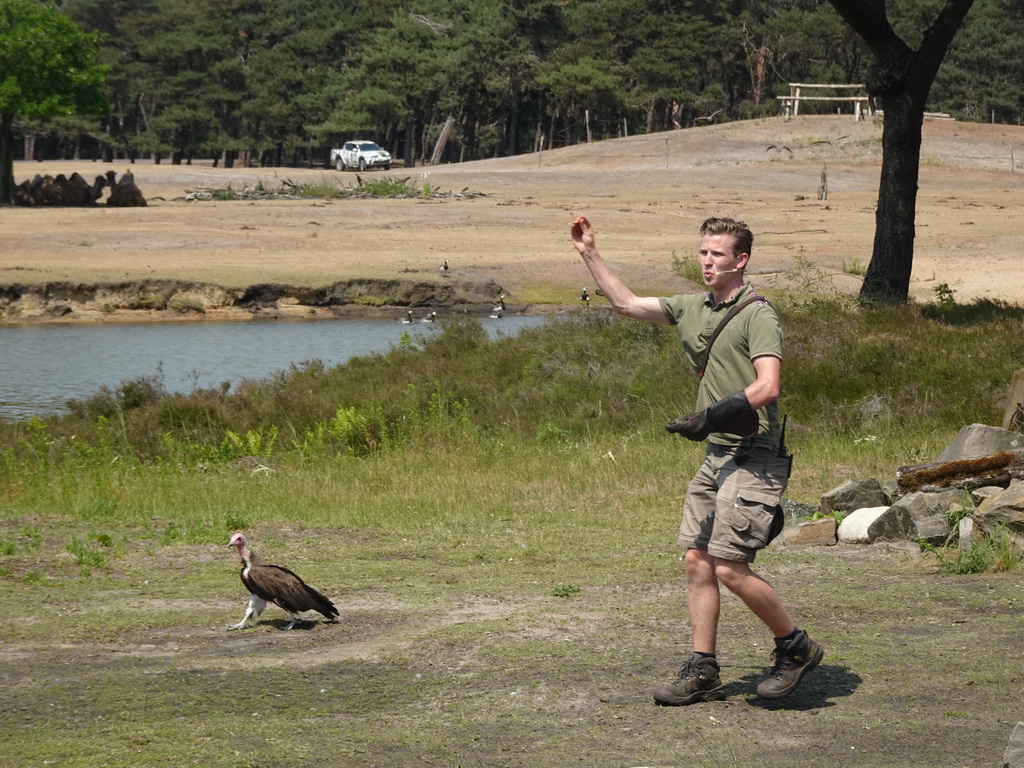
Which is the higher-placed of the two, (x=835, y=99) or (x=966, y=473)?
(x=835, y=99)

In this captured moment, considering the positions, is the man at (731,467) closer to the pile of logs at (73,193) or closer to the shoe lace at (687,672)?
the shoe lace at (687,672)

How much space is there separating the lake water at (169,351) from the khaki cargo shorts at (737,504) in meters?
15.6

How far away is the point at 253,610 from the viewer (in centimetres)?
736

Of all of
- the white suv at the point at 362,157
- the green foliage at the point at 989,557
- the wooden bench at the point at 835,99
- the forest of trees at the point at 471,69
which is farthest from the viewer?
the forest of trees at the point at 471,69

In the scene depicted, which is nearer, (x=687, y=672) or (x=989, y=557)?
(x=687, y=672)

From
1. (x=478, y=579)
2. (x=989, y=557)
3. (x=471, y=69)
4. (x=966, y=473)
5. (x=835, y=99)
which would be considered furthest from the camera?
(x=471, y=69)

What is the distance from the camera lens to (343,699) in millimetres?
6078

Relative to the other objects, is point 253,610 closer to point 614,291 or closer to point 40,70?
point 614,291

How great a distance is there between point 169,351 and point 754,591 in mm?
21449

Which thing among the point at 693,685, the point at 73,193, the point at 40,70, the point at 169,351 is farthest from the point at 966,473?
the point at 40,70

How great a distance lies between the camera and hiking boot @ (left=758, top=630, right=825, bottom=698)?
19.4 ft

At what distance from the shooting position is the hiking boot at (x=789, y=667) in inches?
232

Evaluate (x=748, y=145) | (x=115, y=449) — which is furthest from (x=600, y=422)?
(x=748, y=145)

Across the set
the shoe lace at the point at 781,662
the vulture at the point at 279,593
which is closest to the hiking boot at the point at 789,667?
the shoe lace at the point at 781,662
